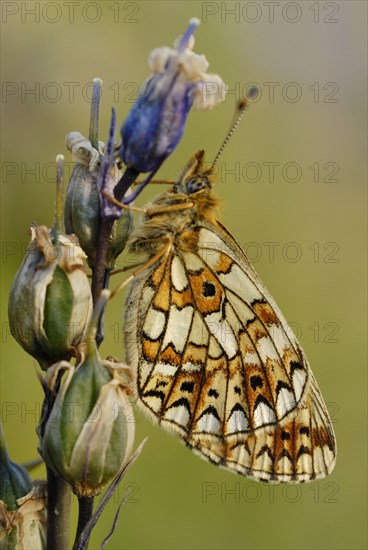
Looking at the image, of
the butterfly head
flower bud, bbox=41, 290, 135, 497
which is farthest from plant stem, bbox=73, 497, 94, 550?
the butterfly head

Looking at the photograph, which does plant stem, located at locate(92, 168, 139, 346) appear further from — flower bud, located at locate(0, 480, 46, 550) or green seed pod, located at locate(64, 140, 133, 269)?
flower bud, located at locate(0, 480, 46, 550)

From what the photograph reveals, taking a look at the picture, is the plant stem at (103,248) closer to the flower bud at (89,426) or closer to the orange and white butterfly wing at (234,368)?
the flower bud at (89,426)

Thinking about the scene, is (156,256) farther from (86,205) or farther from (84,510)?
(84,510)

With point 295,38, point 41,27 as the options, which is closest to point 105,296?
point 41,27

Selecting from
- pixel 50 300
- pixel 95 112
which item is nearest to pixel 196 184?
pixel 95 112

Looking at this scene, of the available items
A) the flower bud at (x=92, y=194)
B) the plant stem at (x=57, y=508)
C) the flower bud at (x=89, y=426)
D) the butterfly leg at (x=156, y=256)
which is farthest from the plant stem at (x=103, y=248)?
the butterfly leg at (x=156, y=256)
